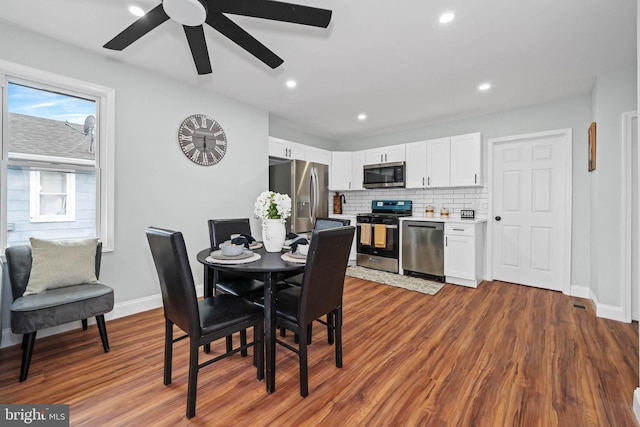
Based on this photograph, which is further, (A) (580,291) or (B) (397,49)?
(A) (580,291)

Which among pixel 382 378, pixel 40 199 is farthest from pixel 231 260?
pixel 40 199

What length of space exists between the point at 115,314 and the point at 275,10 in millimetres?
3002

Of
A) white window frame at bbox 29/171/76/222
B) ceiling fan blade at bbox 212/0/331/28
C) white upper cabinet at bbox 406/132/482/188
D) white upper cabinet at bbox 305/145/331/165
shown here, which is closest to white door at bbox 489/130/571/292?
white upper cabinet at bbox 406/132/482/188

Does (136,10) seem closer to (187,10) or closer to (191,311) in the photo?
(187,10)

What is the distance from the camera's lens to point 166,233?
151cm

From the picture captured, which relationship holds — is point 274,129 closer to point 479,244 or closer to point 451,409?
point 479,244

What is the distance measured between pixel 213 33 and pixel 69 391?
106 inches

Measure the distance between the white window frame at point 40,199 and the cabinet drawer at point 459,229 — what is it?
14.2 feet

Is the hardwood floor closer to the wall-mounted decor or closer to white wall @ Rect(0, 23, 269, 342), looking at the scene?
white wall @ Rect(0, 23, 269, 342)

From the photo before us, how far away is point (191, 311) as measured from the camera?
153cm

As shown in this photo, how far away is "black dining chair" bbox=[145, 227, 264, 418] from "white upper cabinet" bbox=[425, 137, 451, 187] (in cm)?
365

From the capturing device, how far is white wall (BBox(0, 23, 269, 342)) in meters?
2.48

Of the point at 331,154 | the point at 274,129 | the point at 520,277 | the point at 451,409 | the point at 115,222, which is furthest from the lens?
the point at 331,154

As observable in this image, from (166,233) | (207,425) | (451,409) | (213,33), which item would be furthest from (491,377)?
(213,33)
